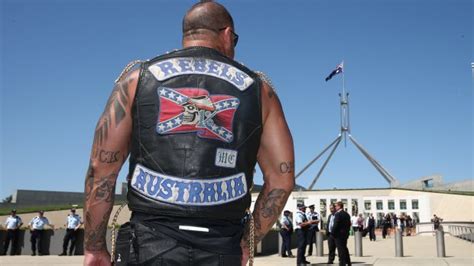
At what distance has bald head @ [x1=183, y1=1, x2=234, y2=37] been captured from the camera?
2742 mm

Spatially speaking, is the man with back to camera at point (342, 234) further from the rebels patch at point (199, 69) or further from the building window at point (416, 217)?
the building window at point (416, 217)

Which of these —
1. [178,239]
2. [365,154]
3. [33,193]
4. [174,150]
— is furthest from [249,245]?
[365,154]

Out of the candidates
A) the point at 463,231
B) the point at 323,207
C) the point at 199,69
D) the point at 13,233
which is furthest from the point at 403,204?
the point at 199,69

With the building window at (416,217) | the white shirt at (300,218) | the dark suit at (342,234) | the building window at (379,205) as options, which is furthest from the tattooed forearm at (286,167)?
the building window at (379,205)

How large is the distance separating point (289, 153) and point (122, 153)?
3.00ft

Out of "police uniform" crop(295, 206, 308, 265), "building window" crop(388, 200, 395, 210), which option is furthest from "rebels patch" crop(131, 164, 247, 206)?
"building window" crop(388, 200, 395, 210)

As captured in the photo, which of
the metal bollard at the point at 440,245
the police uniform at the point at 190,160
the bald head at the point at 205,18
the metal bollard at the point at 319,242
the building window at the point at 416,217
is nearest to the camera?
the police uniform at the point at 190,160

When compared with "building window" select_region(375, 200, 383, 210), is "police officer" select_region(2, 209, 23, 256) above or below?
below

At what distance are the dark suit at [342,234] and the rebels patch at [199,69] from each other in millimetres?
9947

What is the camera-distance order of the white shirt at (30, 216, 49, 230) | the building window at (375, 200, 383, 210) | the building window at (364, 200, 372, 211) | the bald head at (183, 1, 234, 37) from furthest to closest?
the building window at (375, 200, 383, 210) → the building window at (364, 200, 372, 211) → the white shirt at (30, 216, 49, 230) → the bald head at (183, 1, 234, 37)

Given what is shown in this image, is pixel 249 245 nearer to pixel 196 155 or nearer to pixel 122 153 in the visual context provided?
pixel 196 155

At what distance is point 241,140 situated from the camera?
2.57 m

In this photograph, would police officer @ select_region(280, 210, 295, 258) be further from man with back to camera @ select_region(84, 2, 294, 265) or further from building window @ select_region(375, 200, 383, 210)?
building window @ select_region(375, 200, 383, 210)

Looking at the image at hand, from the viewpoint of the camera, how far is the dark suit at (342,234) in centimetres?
1185
